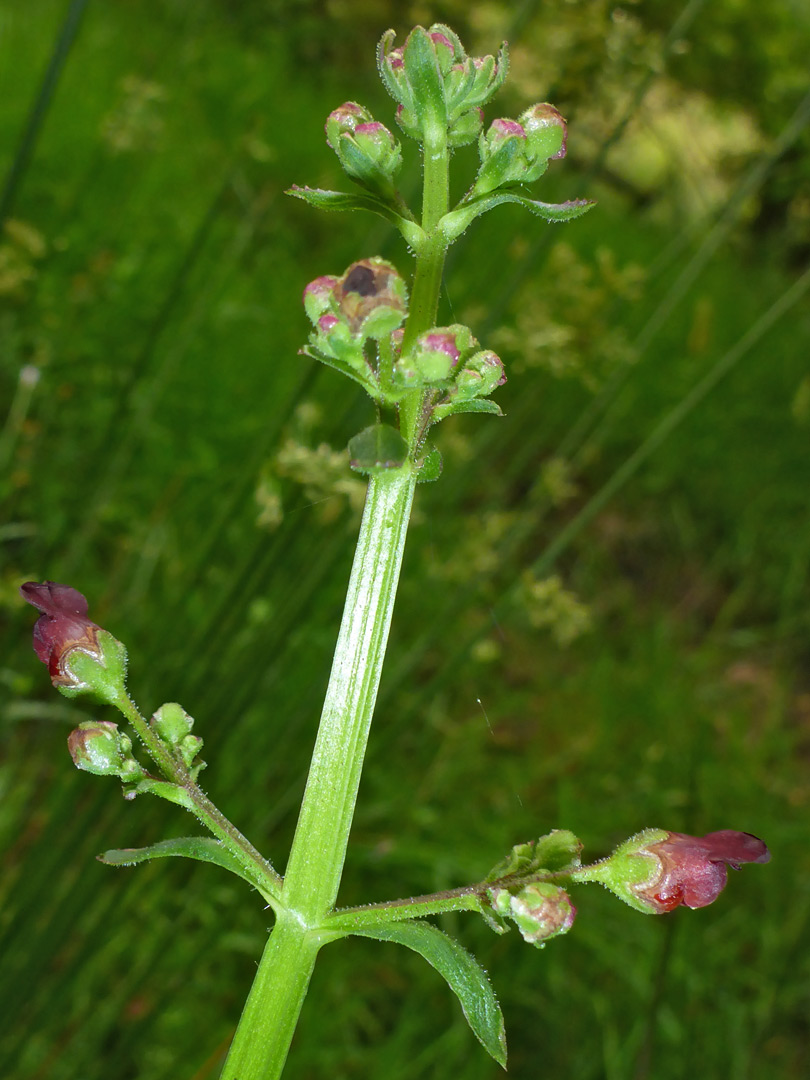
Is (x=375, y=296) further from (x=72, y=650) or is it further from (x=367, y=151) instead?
(x=72, y=650)

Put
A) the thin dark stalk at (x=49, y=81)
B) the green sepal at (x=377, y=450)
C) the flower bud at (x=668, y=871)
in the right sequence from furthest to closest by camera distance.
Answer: the thin dark stalk at (x=49, y=81), the flower bud at (x=668, y=871), the green sepal at (x=377, y=450)

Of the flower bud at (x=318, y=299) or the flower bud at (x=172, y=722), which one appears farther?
the flower bud at (x=172, y=722)

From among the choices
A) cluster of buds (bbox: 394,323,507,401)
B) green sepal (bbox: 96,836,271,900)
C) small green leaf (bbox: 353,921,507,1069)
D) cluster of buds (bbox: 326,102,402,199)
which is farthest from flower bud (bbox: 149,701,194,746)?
cluster of buds (bbox: 326,102,402,199)

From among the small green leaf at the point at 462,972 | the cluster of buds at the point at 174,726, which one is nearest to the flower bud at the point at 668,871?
the small green leaf at the point at 462,972

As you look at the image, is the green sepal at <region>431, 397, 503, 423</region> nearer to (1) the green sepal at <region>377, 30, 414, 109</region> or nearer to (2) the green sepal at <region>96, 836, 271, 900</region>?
(1) the green sepal at <region>377, 30, 414, 109</region>

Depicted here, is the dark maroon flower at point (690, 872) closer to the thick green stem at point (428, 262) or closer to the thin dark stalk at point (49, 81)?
the thick green stem at point (428, 262)
